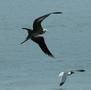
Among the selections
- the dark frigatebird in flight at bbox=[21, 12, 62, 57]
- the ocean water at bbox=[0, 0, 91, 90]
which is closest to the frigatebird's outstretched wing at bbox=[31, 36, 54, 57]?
the dark frigatebird in flight at bbox=[21, 12, 62, 57]

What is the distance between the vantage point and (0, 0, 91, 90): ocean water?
21.5 m

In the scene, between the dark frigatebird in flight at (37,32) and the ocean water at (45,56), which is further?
the ocean water at (45,56)

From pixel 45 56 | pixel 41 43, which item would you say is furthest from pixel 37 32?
pixel 45 56

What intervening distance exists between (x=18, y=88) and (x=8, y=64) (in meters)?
3.96

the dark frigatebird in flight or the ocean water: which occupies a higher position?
the dark frigatebird in flight

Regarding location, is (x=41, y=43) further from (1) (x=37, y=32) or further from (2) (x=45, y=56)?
(2) (x=45, y=56)

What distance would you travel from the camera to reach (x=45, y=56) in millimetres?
27250

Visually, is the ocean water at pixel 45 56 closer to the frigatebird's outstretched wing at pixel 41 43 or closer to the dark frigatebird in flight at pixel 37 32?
the frigatebird's outstretched wing at pixel 41 43

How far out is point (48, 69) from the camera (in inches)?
925

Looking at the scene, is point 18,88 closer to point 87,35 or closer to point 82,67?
point 82,67

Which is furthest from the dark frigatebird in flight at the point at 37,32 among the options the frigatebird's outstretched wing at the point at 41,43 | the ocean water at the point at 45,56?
the ocean water at the point at 45,56

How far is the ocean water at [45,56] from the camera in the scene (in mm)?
21531

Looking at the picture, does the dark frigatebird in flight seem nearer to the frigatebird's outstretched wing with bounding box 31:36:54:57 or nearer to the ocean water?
the frigatebird's outstretched wing with bounding box 31:36:54:57

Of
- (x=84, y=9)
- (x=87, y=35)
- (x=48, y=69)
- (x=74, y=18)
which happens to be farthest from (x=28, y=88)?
(x=84, y=9)
